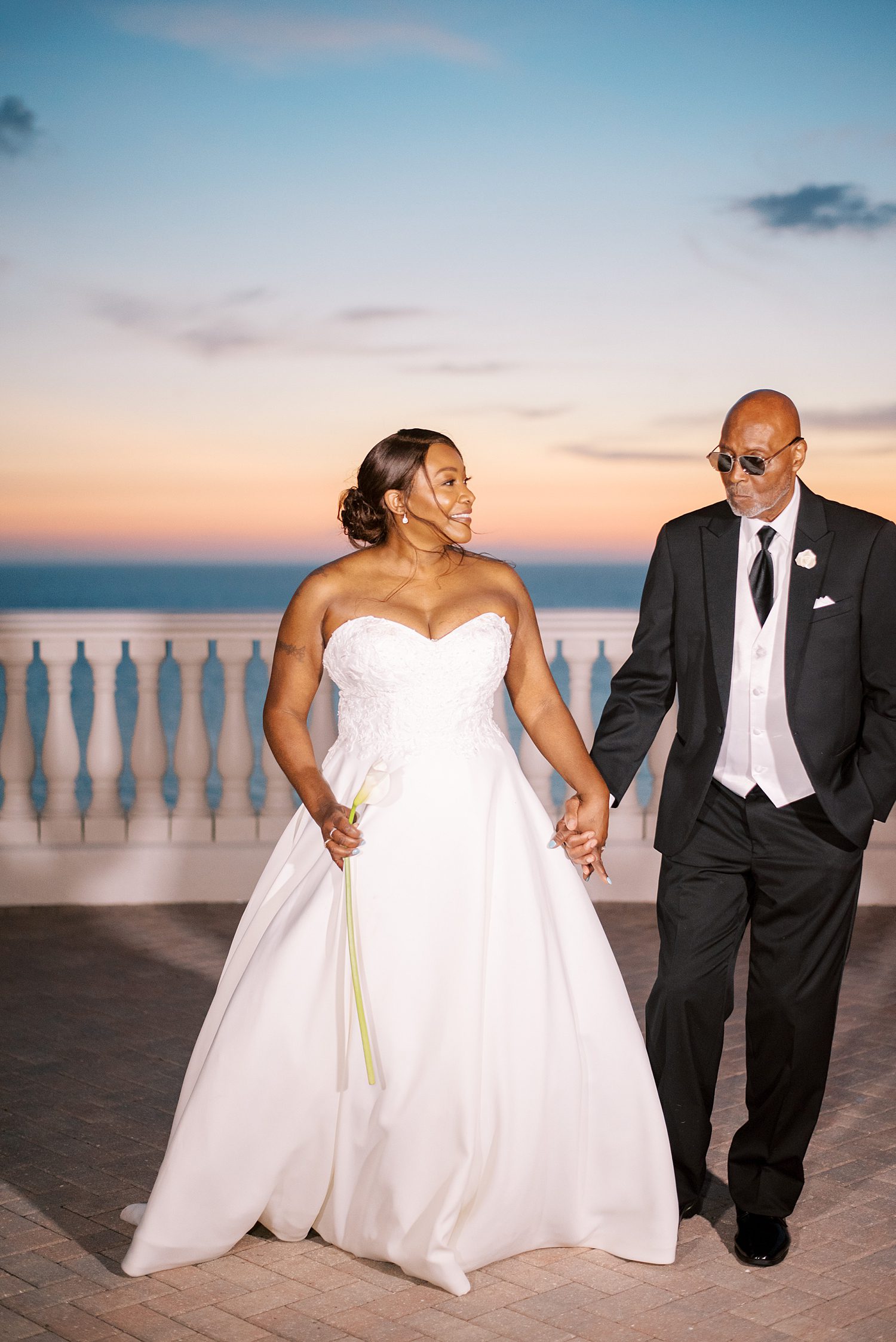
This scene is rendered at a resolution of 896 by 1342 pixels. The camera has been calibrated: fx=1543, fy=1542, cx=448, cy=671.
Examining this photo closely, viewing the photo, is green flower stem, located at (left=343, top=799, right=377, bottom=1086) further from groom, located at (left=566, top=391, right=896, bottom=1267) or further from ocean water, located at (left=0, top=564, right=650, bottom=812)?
ocean water, located at (left=0, top=564, right=650, bottom=812)

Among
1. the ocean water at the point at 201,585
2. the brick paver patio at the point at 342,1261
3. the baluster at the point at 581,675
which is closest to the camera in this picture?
the brick paver patio at the point at 342,1261

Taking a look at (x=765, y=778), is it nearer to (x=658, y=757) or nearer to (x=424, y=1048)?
(x=424, y=1048)

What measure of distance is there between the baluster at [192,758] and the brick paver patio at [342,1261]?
217cm

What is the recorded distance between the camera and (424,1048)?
12.7ft

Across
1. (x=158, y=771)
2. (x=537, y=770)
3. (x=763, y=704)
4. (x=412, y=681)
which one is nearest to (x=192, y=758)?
(x=158, y=771)

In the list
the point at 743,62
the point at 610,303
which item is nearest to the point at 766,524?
the point at 743,62

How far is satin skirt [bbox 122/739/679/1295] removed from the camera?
3.82m

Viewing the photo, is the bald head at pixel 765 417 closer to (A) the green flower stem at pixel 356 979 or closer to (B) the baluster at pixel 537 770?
(A) the green flower stem at pixel 356 979

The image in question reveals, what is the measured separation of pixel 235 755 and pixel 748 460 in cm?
489

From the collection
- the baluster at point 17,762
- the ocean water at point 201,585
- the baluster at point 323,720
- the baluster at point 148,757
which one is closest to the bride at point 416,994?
the baluster at point 323,720

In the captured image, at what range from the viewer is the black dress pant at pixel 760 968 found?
397 cm

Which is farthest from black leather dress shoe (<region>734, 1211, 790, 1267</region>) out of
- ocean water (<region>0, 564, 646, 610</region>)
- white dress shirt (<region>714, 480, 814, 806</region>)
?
ocean water (<region>0, 564, 646, 610</region>)

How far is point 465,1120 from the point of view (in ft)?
12.4

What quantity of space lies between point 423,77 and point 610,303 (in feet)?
12.5
